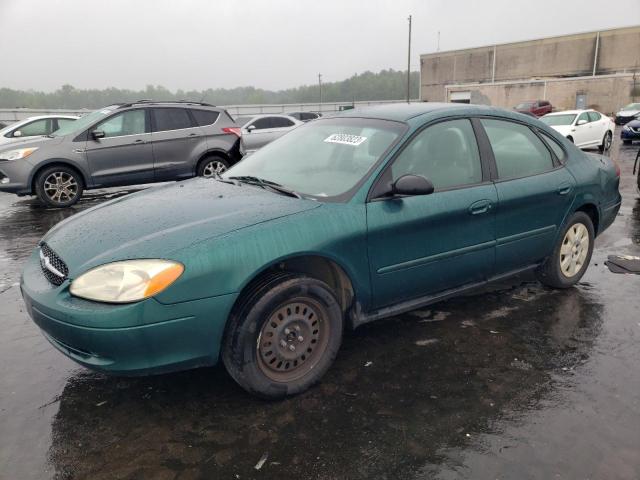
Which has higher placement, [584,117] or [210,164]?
[584,117]

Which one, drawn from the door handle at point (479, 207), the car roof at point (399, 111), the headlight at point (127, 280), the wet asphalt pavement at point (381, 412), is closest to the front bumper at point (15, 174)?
the wet asphalt pavement at point (381, 412)

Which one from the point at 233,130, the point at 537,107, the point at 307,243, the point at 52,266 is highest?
the point at 537,107

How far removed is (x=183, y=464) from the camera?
2.34 meters

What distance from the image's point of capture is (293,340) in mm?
2832

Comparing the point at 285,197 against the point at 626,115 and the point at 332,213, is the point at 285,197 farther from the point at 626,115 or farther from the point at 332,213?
the point at 626,115

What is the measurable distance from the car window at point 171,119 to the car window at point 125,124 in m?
0.22

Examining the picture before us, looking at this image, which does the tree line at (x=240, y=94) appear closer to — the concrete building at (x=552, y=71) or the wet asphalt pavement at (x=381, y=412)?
the concrete building at (x=552, y=71)

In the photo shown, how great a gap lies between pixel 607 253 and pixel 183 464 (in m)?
5.00

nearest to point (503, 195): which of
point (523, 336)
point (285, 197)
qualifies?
point (523, 336)

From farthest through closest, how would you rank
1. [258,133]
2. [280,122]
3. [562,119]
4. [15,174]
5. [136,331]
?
[562,119], [280,122], [258,133], [15,174], [136,331]

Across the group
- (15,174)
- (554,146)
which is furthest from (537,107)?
(554,146)

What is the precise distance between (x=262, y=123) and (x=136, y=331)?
13133 mm

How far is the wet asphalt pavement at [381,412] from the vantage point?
2328 millimetres

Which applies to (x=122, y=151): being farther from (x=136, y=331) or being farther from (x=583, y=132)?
(x=583, y=132)
